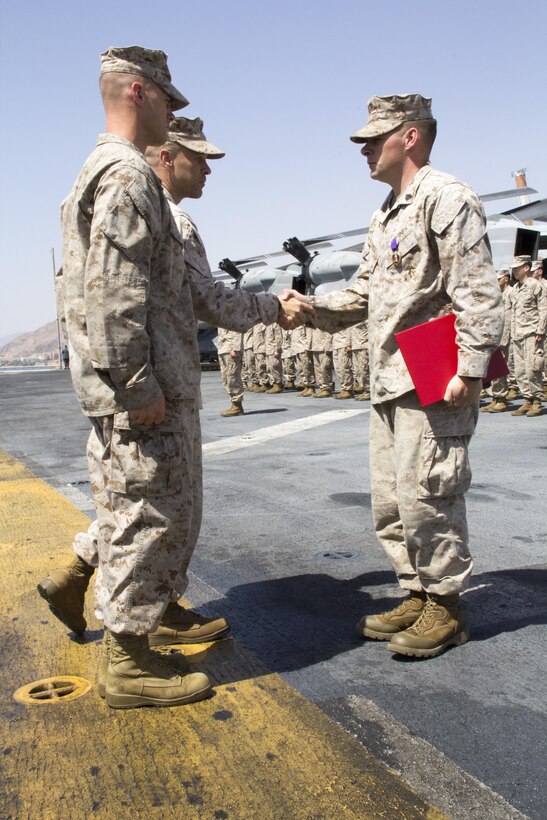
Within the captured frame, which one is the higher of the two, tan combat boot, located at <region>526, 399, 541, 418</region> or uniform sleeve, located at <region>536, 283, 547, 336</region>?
uniform sleeve, located at <region>536, 283, 547, 336</region>

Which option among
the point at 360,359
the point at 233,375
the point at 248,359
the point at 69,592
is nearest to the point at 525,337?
the point at 360,359

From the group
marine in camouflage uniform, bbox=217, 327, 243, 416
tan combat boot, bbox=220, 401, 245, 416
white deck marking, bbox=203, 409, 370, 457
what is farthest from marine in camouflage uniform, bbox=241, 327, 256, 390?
white deck marking, bbox=203, 409, 370, 457

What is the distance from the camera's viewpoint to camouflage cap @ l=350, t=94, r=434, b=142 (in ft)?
10.6

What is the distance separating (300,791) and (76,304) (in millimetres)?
1719

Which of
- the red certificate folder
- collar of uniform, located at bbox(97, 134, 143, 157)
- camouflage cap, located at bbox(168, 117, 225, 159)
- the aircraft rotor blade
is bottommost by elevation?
the red certificate folder

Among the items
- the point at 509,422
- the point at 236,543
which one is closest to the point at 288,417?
the point at 509,422

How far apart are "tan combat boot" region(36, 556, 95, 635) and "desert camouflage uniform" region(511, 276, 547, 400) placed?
9661mm

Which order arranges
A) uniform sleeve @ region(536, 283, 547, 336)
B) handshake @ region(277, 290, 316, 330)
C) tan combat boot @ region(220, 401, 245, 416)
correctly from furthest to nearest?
1. tan combat boot @ region(220, 401, 245, 416)
2. uniform sleeve @ region(536, 283, 547, 336)
3. handshake @ region(277, 290, 316, 330)

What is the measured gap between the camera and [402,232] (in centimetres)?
318

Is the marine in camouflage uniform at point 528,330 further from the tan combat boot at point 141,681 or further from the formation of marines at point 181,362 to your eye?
the tan combat boot at point 141,681

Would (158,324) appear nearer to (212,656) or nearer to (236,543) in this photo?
(212,656)

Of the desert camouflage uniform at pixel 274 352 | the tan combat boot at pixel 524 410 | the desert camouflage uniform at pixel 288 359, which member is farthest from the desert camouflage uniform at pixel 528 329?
the desert camouflage uniform at pixel 274 352

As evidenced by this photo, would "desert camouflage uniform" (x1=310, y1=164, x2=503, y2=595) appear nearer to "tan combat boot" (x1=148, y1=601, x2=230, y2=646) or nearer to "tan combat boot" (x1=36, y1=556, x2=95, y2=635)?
"tan combat boot" (x1=148, y1=601, x2=230, y2=646)

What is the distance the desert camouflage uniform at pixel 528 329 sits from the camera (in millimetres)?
12107
